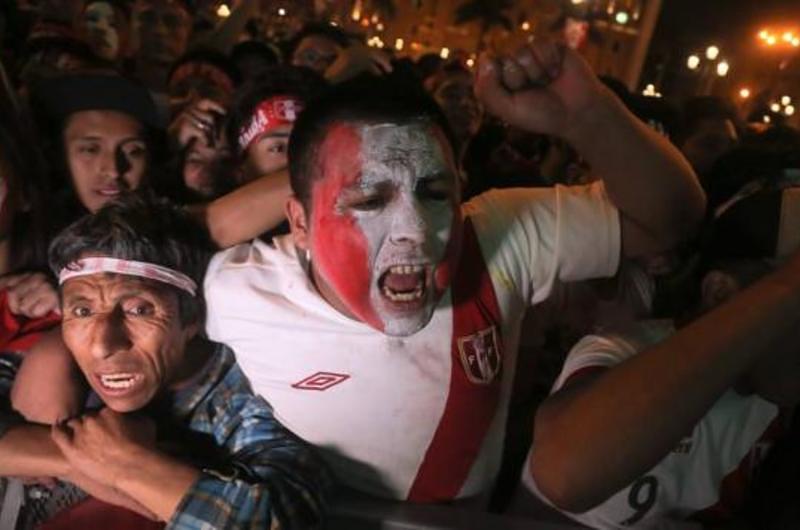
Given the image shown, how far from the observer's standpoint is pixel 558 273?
4.93ft

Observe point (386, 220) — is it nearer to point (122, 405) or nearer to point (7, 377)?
point (122, 405)

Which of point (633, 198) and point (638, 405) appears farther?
point (633, 198)

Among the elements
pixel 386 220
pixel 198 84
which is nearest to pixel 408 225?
pixel 386 220

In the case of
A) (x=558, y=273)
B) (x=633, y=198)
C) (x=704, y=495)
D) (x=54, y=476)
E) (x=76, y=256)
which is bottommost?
(x=54, y=476)

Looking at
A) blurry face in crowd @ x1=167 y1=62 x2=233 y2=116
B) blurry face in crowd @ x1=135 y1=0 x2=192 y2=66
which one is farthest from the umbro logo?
blurry face in crowd @ x1=135 y1=0 x2=192 y2=66

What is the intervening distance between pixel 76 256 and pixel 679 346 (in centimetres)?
112

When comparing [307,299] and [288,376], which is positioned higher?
[307,299]

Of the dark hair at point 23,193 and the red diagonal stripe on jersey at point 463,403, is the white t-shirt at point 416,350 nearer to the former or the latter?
the red diagonal stripe on jersey at point 463,403

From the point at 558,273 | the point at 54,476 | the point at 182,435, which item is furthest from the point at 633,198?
the point at 54,476

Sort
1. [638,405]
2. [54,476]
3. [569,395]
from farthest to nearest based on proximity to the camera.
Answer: [54,476] → [569,395] → [638,405]

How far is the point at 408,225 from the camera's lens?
1.25 meters

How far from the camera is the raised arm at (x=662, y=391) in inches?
41.3

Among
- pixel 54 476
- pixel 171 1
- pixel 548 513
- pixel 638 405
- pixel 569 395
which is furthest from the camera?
pixel 171 1

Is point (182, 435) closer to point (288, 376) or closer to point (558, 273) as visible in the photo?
point (288, 376)
